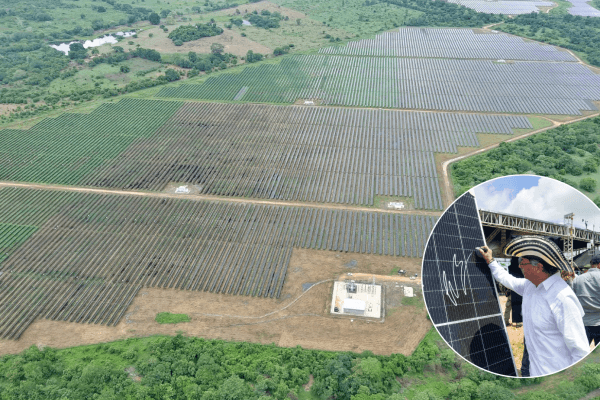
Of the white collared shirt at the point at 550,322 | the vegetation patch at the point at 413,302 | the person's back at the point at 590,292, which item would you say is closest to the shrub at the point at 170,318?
the vegetation patch at the point at 413,302

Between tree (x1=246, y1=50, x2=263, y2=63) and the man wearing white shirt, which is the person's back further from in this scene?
tree (x1=246, y1=50, x2=263, y2=63)

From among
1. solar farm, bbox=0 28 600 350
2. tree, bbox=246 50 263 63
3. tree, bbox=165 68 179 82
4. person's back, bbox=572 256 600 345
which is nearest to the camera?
person's back, bbox=572 256 600 345

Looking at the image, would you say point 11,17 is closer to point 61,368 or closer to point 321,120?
point 321,120

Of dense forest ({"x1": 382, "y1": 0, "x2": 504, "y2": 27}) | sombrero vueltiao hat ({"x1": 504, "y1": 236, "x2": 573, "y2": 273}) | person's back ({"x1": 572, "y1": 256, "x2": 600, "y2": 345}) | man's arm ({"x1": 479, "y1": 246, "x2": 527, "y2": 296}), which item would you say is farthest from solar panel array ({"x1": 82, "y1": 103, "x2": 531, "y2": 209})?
dense forest ({"x1": 382, "y1": 0, "x2": 504, "y2": 27})

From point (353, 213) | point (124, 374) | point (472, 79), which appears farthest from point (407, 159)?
point (124, 374)

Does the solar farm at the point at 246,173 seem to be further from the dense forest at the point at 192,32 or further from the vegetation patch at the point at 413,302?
the dense forest at the point at 192,32

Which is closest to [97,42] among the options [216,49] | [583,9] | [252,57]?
[216,49]
